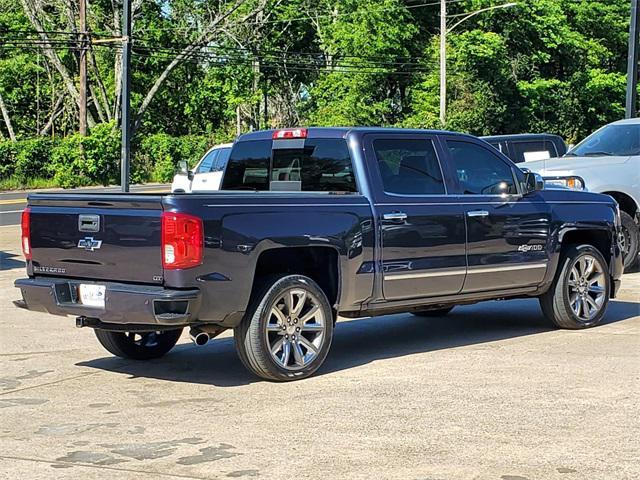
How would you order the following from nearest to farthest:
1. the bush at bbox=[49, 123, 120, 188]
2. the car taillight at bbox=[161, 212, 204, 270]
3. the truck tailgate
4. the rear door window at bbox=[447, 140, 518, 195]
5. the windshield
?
the car taillight at bbox=[161, 212, 204, 270], the truck tailgate, the rear door window at bbox=[447, 140, 518, 195], the windshield, the bush at bbox=[49, 123, 120, 188]

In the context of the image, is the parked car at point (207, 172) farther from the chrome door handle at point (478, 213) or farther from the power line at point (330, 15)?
the power line at point (330, 15)

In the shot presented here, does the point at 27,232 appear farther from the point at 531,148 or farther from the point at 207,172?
the point at 531,148

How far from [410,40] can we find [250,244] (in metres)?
51.3

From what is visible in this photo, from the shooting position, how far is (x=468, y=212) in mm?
9102

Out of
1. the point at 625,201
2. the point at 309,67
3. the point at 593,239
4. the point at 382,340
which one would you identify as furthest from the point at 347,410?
the point at 309,67

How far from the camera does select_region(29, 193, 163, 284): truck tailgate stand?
23.9 feet

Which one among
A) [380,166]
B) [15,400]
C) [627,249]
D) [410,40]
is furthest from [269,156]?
[410,40]

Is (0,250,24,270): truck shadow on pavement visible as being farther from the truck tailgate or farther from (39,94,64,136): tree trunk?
(39,94,64,136): tree trunk

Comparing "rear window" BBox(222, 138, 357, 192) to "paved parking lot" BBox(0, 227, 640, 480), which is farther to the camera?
"rear window" BBox(222, 138, 357, 192)

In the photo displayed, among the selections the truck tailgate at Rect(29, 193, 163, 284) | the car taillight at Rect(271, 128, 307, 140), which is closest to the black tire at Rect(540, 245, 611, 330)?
the car taillight at Rect(271, 128, 307, 140)

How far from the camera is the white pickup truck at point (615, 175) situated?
1453 centimetres

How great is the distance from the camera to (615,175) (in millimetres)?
14648

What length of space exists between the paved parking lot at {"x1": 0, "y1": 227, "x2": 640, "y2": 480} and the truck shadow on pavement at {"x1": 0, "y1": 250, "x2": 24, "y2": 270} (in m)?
6.25

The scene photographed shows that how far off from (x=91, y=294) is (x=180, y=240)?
34.8 inches
